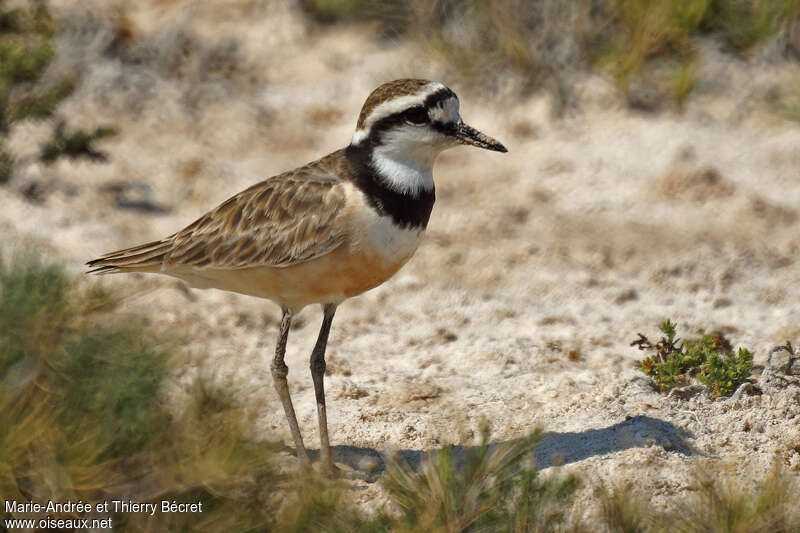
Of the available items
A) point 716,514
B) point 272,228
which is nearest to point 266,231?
point 272,228

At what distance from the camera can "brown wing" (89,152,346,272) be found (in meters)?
4.65

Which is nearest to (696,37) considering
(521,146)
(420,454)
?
(521,146)

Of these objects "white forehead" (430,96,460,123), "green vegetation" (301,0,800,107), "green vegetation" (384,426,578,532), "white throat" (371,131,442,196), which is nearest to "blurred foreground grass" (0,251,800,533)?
"green vegetation" (384,426,578,532)

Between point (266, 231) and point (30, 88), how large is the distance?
396cm

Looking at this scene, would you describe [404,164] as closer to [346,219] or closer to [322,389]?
[346,219]

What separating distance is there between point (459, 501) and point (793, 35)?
6.59 metres

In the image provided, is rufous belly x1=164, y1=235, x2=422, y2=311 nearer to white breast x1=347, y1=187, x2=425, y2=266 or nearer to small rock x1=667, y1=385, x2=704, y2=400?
white breast x1=347, y1=187, x2=425, y2=266

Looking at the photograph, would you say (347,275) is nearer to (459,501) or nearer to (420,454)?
(420,454)

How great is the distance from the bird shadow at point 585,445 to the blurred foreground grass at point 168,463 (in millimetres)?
904

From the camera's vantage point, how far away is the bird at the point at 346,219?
458cm

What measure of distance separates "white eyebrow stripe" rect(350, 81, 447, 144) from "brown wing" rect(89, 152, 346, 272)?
12.2 inches

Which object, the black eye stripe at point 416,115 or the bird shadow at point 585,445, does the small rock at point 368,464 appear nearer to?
the bird shadow at point 585,445

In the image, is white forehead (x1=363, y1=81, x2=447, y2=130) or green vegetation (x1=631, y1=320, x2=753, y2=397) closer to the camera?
white forehead (x1=363, y1=81, x2=447, y2=130)

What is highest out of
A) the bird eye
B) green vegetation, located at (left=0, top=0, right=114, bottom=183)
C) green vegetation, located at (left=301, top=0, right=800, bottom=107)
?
green vegetation, located at (left=301, top=0, right=800, bottom=107)
